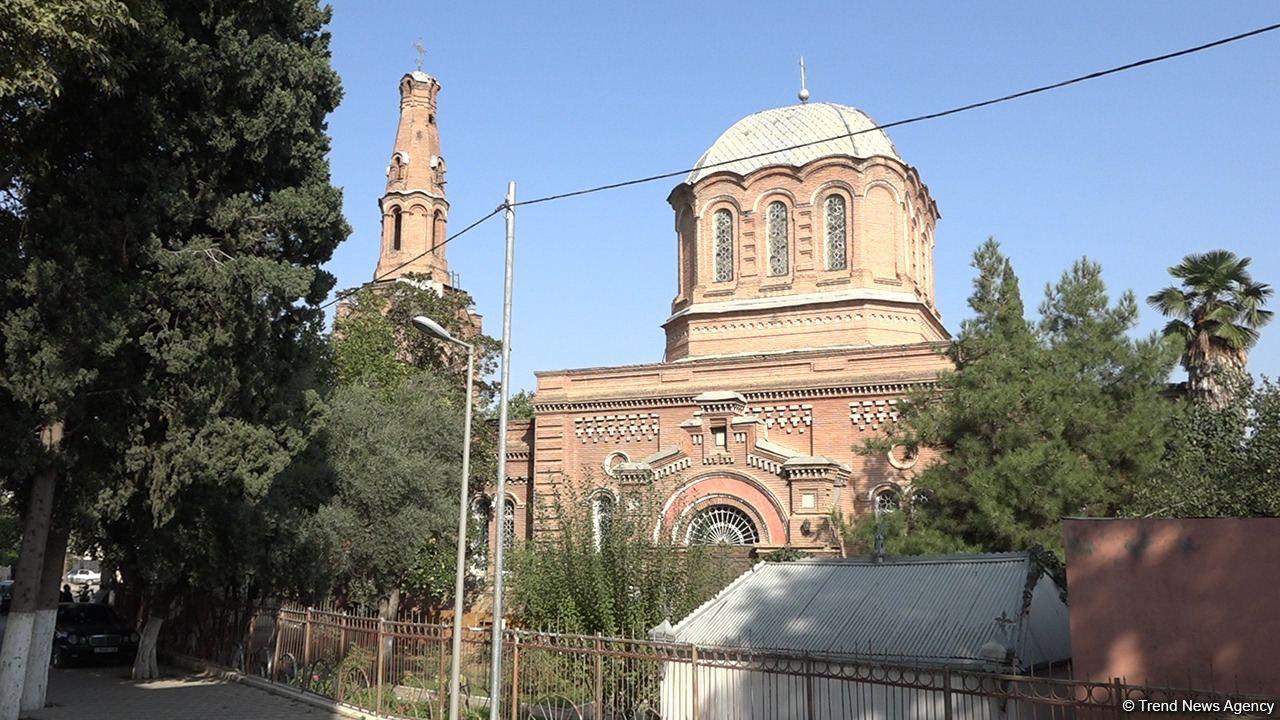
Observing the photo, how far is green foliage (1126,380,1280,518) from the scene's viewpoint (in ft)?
45.4

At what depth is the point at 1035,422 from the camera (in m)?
16.4

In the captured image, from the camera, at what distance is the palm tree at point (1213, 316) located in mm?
18703

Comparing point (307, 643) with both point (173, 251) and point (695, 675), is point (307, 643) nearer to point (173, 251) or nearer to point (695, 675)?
point (173, 251)

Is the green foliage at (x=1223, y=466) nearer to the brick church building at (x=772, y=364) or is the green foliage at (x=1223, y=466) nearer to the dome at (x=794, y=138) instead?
the brick church building at (x=772, y=364)

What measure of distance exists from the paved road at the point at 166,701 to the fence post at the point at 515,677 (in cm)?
287

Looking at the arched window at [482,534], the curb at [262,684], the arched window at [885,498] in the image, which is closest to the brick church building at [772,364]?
the arched window at [885,498]

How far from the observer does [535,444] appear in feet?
86.2

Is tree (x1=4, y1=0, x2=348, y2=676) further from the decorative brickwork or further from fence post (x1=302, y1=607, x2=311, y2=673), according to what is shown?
the decorative brickwork

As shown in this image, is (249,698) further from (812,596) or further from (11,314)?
(812,596)

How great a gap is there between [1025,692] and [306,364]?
10257 millimetres

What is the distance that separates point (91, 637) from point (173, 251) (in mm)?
10575

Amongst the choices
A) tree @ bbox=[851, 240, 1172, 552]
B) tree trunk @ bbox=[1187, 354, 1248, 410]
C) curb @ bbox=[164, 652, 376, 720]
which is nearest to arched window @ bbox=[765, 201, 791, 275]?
tree @ bbox=[851, 240, 1172, 552]

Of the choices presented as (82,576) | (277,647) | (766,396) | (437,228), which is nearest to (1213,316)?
(766,396)

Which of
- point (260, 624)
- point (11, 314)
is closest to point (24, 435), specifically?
point (11, 314)
